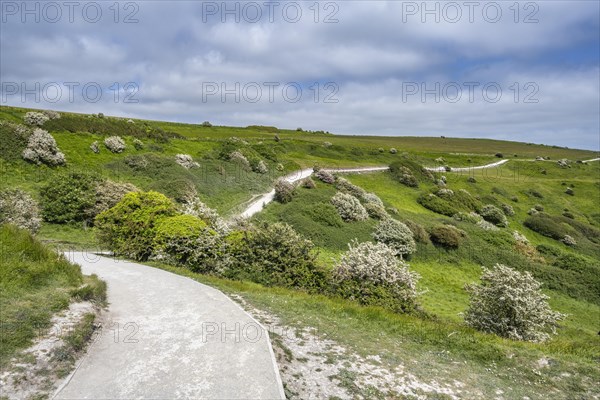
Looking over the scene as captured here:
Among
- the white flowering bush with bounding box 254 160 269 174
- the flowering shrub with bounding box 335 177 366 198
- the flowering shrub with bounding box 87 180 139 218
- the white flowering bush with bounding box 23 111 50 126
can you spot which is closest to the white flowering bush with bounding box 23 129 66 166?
the white flowering bush with bounding box 23 111 50 126

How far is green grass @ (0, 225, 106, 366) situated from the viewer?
8.48 metres

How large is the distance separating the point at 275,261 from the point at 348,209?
2078 cm

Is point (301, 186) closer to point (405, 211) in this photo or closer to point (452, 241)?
point (405, 211)

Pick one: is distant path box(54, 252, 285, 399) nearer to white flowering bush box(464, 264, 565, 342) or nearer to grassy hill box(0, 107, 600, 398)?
grassy hill box(0, 107, 600, 398)

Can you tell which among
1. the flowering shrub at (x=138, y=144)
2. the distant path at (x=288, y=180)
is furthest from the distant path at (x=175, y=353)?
the flowering shrub at (x=138, y=144)

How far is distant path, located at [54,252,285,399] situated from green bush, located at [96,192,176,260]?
6.64 meters

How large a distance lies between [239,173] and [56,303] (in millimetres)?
39236

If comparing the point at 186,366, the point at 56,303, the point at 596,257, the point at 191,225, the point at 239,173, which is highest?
the point at 239,173

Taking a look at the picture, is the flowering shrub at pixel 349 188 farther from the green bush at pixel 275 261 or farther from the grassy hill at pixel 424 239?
the green bush at pixel 275 261

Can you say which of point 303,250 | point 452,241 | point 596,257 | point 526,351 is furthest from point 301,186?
point 596,257

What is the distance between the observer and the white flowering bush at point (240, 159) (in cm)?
5175

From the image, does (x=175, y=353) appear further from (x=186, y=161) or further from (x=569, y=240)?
(x=569, y=240)

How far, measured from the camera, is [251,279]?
1767cm

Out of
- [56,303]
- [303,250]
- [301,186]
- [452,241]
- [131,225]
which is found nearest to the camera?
[56,303]
